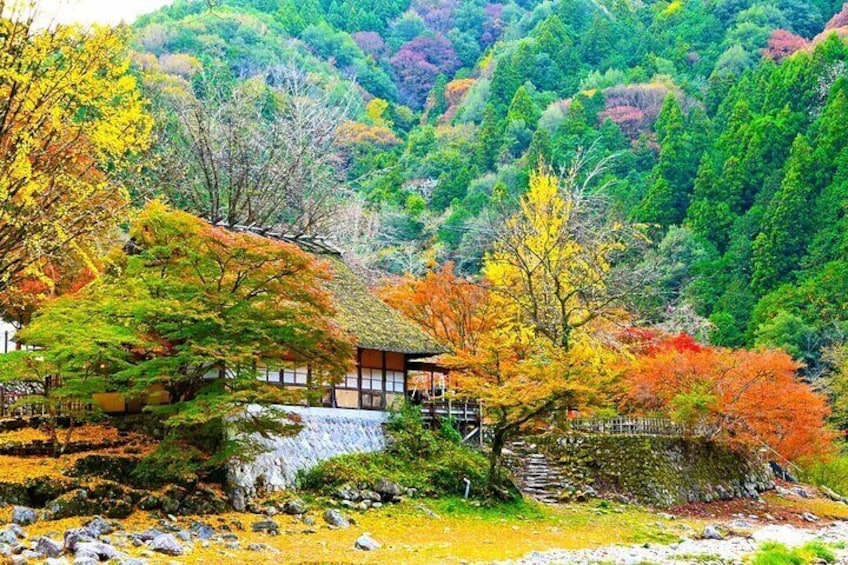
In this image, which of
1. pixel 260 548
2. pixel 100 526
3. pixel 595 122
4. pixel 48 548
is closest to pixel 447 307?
pixel 260 548

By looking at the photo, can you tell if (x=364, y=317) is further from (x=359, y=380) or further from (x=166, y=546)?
(x=166, y=546)

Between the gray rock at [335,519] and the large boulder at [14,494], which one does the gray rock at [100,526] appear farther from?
the gray rock at [335,519]

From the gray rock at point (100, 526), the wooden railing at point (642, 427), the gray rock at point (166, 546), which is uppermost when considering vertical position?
Answer: the wooden railing at point (642, 427)

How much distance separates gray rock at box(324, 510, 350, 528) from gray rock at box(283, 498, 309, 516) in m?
0.50

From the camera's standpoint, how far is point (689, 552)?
Answer: 16.7 meters

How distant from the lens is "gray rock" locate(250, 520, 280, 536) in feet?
52.2

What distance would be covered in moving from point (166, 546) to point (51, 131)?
6185 mm

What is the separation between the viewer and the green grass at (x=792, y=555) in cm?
1552

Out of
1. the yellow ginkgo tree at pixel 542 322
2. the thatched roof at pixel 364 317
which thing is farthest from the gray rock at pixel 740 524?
the thatched roof at pixel 364 317

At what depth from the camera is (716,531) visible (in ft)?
64.7

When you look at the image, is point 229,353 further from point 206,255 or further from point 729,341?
point 729,341

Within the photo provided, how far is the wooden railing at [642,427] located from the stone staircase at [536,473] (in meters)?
1.65

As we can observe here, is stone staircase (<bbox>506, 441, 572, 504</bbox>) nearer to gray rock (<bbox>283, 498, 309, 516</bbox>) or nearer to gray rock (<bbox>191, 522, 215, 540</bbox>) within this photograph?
gray rock (<bbox>283, 498, 309, 516</bbox>)

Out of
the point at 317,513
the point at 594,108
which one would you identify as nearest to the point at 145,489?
the point at 317,513
